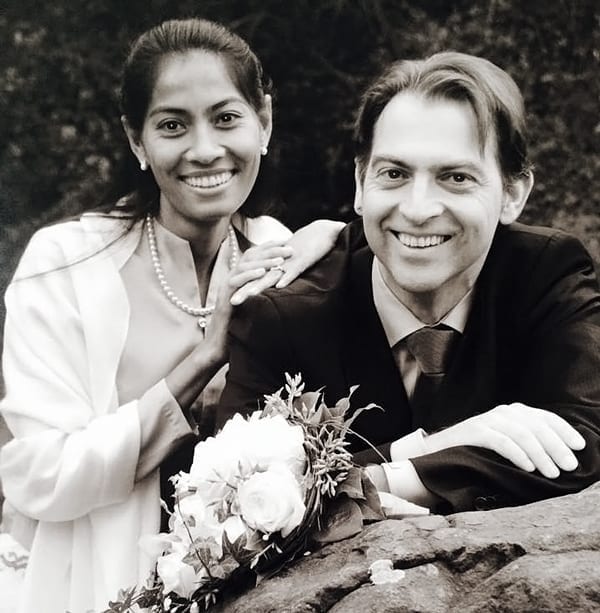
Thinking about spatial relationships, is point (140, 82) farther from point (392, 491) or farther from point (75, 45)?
point (392, 491)

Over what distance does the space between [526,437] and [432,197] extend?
25.5 inches

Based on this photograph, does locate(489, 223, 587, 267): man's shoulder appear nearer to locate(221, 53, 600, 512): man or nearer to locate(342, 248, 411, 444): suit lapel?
locate(221, 53, 600, 512): man

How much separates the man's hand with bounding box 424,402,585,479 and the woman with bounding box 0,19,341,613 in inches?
26.5

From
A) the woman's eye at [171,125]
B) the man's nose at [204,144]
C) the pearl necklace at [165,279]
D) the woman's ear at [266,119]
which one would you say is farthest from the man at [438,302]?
the woman's eye at [171,125]

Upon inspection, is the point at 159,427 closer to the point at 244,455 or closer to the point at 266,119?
the point at 244,455

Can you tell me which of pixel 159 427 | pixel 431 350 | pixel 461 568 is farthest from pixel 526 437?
pixel 159 427

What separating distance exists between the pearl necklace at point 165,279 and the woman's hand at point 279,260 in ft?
0.26

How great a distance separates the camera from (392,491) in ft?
9.32

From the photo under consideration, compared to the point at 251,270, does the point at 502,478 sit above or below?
below

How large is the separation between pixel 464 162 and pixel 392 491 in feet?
2.77

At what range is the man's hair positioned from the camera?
9.80 feet

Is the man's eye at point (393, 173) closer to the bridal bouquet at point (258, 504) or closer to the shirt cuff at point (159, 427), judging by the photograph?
the bridal bouquet at point (258, 504)

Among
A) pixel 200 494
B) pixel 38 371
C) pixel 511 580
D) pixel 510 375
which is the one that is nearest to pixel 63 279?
pixel 38 371

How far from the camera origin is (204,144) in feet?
10.6
